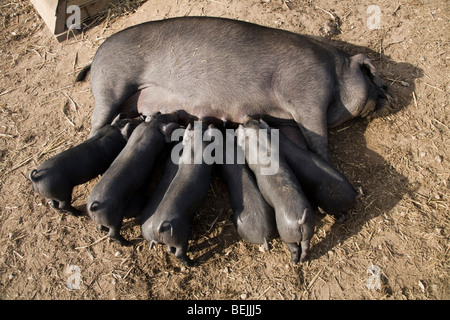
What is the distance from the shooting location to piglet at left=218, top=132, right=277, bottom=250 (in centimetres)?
292

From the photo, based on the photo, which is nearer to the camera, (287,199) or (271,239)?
Result: (287,199)

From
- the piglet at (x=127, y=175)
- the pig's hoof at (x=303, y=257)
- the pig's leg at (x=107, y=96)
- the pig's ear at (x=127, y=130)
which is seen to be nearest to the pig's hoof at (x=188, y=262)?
the piglet at (x=127, y=175)

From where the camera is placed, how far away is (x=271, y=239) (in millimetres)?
3020

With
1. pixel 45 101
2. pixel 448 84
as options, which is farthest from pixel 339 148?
pixel 45 101

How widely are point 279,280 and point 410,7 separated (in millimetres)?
3881

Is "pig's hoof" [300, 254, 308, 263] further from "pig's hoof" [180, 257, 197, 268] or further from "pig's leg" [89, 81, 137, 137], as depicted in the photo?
"pig's leg" [89, 81, 137, 137]

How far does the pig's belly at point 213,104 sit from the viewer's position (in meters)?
3.54

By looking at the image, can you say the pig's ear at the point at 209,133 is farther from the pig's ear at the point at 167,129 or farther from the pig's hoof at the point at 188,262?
the pig's hoof at the point at 188,262

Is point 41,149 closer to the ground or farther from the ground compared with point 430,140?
farther from the ground

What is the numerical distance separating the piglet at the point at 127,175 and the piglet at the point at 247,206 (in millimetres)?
712

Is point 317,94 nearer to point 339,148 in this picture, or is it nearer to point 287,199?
point 339,148

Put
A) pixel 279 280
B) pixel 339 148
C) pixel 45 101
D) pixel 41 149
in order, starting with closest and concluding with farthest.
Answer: pixel 279 280, pixel 339 148, pixel 41 149, pixel 45 101

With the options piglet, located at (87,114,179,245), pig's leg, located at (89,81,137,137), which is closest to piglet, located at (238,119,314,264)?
piglet, located at (87,114,179,245)

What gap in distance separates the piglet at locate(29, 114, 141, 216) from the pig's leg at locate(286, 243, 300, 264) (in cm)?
189
